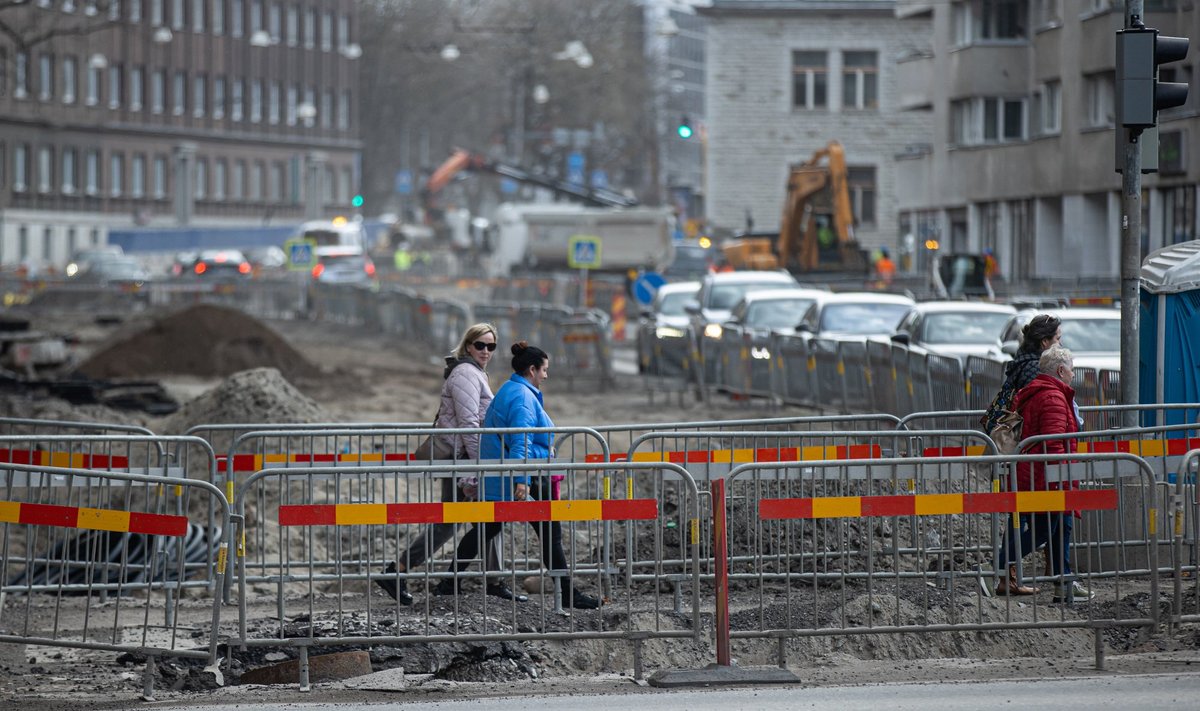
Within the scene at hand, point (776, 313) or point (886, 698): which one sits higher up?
point (776, 313)

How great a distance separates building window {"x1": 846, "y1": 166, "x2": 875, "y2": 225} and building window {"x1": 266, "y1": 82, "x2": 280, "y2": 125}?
35773 millimetres

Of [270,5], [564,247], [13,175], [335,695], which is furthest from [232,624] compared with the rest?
[270,5]

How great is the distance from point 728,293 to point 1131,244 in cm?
1857

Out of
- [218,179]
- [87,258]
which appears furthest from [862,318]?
[218,179]

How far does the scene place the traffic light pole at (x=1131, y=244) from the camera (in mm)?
12469

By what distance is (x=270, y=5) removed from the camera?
9712 centimetres

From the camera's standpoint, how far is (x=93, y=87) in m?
87.4

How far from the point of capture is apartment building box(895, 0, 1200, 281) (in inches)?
1649

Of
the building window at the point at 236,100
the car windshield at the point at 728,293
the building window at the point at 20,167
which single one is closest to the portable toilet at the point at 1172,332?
the car windshield at the point at 728,293

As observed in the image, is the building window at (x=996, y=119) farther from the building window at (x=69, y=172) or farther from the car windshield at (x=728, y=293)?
the building window at (x=69, y=172)

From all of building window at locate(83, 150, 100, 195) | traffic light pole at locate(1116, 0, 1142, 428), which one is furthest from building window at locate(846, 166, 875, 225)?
traffic light pole at locate(1116, 0, 1142, 428)

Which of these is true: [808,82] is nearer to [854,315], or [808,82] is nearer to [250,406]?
[854,315]

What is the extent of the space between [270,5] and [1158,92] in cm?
8808

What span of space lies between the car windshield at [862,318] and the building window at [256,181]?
7501 centimetres
